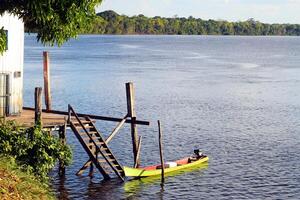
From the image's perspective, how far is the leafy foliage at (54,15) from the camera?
1770 centimetres

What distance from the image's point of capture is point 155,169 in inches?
1393

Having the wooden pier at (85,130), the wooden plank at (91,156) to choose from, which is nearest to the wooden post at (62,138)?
the wooden pier at (85,130)

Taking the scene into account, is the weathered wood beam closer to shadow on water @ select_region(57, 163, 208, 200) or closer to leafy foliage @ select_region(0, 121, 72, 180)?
leafy foliage @ select_region(0, 121, 72, 180)

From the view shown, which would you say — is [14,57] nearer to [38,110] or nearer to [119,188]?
[38,110]

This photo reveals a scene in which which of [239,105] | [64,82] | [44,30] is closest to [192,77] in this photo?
[64,82]

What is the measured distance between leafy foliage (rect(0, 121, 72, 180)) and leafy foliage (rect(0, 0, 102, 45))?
8.48m

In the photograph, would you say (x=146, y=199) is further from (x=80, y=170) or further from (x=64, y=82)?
(x=64, y=82)

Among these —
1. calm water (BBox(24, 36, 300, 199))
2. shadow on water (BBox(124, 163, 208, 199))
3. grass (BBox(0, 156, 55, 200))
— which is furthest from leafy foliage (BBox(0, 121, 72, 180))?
shadow on water (BBox(124, 163, 208, 199))

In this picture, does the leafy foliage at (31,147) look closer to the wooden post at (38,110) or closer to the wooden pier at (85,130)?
the wooden post at (38,110)

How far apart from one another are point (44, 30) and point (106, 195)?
14.2 m

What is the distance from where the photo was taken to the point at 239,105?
2623 inches

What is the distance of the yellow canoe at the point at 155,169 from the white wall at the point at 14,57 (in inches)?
276

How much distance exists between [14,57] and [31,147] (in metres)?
6.65

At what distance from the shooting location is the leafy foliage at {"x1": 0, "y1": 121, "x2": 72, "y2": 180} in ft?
87.9
